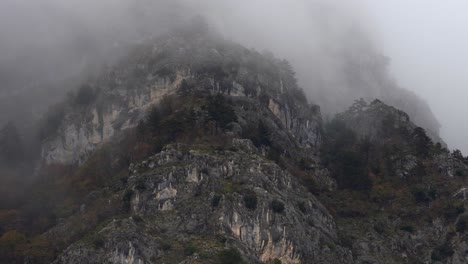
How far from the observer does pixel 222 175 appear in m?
129

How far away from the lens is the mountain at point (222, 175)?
120 m

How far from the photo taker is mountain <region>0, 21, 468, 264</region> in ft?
393

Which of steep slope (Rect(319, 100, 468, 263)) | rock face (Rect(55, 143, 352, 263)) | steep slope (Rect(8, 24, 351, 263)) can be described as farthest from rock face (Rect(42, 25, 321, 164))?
rock face (Rect(55, 143, 352, 263))

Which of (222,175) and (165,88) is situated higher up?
(165,88)

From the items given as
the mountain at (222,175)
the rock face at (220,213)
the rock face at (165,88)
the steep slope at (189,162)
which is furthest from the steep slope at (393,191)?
the rock face at (165,88)

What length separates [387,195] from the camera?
14588cm

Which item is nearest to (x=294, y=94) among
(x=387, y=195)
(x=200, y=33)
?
(x=200, y=33)

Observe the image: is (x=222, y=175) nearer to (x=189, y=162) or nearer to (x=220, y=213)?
(x=189, y=162)

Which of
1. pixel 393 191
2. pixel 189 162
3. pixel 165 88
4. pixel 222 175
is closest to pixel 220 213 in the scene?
pixel 222 175

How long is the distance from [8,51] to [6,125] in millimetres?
29857

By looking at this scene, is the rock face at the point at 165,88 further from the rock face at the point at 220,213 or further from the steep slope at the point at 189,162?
the rock face at the point at 220,213

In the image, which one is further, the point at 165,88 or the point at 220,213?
the point at 165,88

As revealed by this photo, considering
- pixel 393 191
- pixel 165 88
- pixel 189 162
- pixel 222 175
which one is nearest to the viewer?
pixel 222 175

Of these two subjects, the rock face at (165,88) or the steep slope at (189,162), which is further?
the rock face at (165,88)
